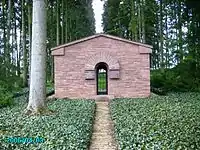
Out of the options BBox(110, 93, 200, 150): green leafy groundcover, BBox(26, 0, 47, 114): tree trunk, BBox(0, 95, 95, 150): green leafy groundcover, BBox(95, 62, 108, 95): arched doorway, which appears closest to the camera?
BBox(110, 93, 200, 150): green leafy groundcover

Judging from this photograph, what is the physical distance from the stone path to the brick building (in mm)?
5982

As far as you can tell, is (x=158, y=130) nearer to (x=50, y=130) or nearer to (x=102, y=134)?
(x=102, y=134)

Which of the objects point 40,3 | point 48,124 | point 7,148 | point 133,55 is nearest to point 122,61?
point 133,55

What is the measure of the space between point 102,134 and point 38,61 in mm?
4038

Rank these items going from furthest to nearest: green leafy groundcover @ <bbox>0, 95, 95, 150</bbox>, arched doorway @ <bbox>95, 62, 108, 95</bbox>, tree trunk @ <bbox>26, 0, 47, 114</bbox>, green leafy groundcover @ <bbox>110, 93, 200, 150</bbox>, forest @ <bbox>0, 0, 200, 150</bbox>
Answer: arched doorway @ <bbox>95, 62, 108, 95</bbox>, tree trunk @ <bbox>26, 0, 47, 114</bbox>, forest @ <bbox>0, 0, 200, 150</bbox>, green leafy groundcover @ <bbox>0, 95, 95, 150</bbox>, green leafy groundcover @ <bbox>110, 93, 200, 150</bbox>

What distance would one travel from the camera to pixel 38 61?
1175 cm

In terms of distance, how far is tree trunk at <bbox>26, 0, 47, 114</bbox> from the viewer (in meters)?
11.7

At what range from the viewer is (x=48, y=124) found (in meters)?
9.23

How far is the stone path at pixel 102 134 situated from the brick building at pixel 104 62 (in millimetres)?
5982

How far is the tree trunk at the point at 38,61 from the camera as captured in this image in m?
11.7

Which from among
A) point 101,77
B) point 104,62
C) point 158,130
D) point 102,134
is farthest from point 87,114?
point 101,77

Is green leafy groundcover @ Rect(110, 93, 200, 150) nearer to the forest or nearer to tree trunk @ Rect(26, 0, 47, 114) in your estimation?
the forest

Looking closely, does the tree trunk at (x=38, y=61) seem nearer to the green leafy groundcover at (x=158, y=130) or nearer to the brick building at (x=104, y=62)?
the green leafy groundcover at (x=158, y=130)

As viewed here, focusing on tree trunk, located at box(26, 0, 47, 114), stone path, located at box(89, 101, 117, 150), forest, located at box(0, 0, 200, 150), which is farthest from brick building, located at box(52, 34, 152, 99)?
tree trunk, located at box(26, 0, 47, 114)
